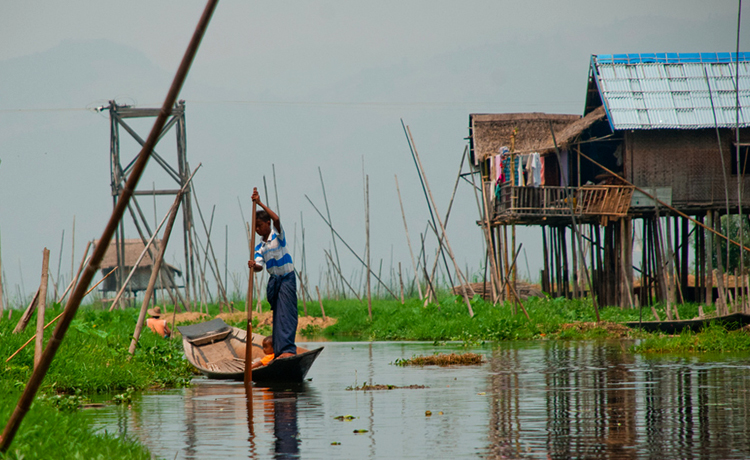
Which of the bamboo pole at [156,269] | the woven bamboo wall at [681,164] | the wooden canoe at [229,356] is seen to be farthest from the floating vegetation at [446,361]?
the woven bamboo wall at [681,164]

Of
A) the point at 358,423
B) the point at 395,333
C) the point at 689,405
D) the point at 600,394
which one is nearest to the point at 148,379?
the point at 358,423

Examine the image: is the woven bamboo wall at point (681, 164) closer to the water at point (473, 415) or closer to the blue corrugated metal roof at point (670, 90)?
the blue corrugated metal roof at point (670, 90)

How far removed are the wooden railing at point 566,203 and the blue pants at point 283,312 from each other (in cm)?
1079

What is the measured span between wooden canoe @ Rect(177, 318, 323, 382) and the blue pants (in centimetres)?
25

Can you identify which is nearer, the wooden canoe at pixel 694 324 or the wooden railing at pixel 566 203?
the wooden canoe at pixel 694 324

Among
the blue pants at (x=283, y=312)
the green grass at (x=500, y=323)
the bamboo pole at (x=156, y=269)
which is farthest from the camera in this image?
the green grass at (x=500, y=323)

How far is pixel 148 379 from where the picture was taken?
26.8ft

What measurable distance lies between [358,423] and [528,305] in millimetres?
13734

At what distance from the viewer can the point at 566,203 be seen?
63.0ft

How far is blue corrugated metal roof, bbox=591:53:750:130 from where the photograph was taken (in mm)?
19562

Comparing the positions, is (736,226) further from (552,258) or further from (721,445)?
(721,445)

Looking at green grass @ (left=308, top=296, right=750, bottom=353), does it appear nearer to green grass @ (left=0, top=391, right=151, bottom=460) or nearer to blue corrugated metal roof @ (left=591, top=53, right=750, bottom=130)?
blue corrugated metal roof @ (left=591, top=53, right=750, bottom=130)

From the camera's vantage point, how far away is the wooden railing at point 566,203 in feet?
62.0

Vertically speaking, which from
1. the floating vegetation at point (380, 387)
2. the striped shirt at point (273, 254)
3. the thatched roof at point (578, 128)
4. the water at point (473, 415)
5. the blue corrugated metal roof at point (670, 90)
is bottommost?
the floating vegetation at point (380, 387)
